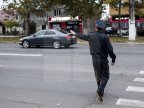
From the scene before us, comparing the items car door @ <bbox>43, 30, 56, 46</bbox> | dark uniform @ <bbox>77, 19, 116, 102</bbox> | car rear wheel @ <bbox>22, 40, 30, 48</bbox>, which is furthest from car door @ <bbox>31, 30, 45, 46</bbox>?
dark uniform @ <bbox>77, 19, 116, 102</bbox>

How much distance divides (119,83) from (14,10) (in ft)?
116

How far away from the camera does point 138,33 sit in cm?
4847

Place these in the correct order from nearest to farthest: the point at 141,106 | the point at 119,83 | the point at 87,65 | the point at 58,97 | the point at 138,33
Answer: the point at 141,106 → the point at 58,97 → the point at 119,83 → the point at 87,65 → the point at 138,33

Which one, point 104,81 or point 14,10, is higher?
point 14,10

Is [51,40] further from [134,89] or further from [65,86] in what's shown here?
[134,89]

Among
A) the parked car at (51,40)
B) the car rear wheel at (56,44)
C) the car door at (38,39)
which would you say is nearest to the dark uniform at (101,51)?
the parked car at (51,40)

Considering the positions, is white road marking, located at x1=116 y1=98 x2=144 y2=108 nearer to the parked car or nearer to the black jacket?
the black jacket

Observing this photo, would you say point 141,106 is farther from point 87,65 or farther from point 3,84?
point 87,65

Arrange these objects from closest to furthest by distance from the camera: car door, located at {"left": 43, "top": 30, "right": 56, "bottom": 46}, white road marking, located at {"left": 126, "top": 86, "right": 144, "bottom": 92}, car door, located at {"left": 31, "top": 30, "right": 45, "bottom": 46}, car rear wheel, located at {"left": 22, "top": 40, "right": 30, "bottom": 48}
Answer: white road marking, located at {"left": 126, "top": 86, "right": 144, "bottom": 92} → car door, located at {"left": 43, "top": 30, "right": 56, "bottom": 46} → car door, located at {"left": 31, "top": 30, "right": 45, "bottom": 46} → car rear wheel, located at {"left": 22, "top": 40, "right": 30, "bottom": 48}

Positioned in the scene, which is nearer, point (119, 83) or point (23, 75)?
point (119, 83)

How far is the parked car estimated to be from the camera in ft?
81.5

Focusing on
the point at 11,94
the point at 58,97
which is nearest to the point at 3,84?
the point at 11,94

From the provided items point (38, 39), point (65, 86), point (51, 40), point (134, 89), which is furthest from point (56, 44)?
point (134, 89)

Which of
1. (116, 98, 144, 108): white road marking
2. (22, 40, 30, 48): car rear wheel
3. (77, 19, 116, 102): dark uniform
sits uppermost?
(77, 19, 116, 102): dark uniform
